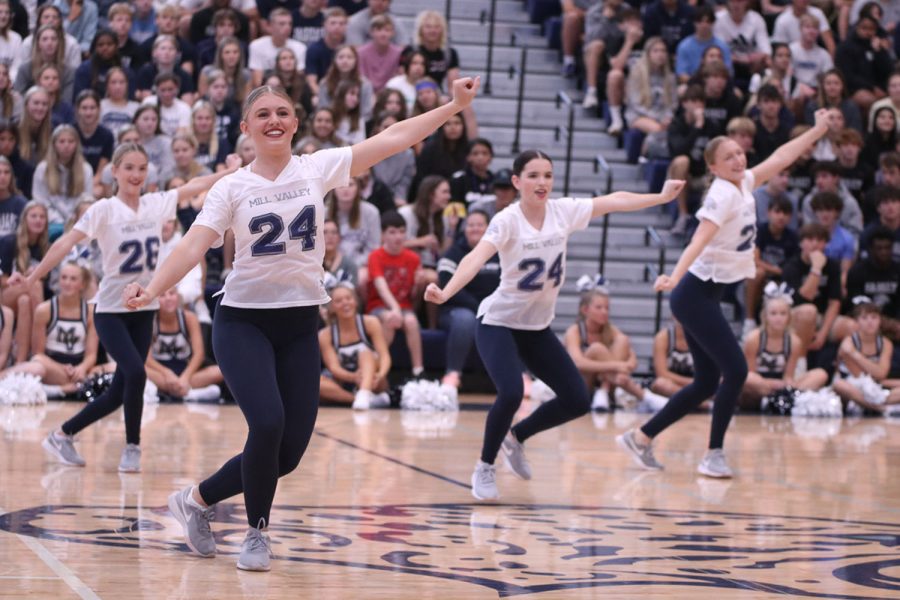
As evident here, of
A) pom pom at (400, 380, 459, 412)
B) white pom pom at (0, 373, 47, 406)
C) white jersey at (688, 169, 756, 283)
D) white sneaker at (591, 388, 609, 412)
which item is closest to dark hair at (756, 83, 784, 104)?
white sneaker at (591, 388, 609, 412)

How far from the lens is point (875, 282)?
1362 cm

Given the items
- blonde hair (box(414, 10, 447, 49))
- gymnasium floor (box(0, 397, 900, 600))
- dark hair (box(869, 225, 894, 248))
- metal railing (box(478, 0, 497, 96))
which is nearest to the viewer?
gymnasium floor (box(0, 397, 900, 600))

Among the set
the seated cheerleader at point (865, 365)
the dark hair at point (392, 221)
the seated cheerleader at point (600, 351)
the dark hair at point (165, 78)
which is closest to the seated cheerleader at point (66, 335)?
the dark hair at point (165, 78)

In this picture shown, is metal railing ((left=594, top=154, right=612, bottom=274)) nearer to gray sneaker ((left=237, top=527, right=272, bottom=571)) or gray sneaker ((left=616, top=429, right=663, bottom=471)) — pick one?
gray sneaker ((left=616, top=429, right=663, bottom=471))

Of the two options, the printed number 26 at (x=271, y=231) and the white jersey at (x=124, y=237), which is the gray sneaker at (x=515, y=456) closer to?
the white jersey at (x=124, y=237)

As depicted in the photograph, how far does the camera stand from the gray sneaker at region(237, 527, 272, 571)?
5188mm

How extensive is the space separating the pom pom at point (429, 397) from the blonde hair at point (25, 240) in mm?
3241

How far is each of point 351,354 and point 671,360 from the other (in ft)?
9.20

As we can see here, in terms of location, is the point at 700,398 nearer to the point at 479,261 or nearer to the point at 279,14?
the point at 479,261

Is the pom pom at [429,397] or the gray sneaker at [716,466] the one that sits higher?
the gray sneaker at [716,466]

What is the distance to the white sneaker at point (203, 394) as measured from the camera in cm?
1216

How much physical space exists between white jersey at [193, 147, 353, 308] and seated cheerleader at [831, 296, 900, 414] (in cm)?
843

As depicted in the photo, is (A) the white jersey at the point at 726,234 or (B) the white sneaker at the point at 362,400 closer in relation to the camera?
(A) the white jersey at the point at 726,234

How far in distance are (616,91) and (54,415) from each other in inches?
285
